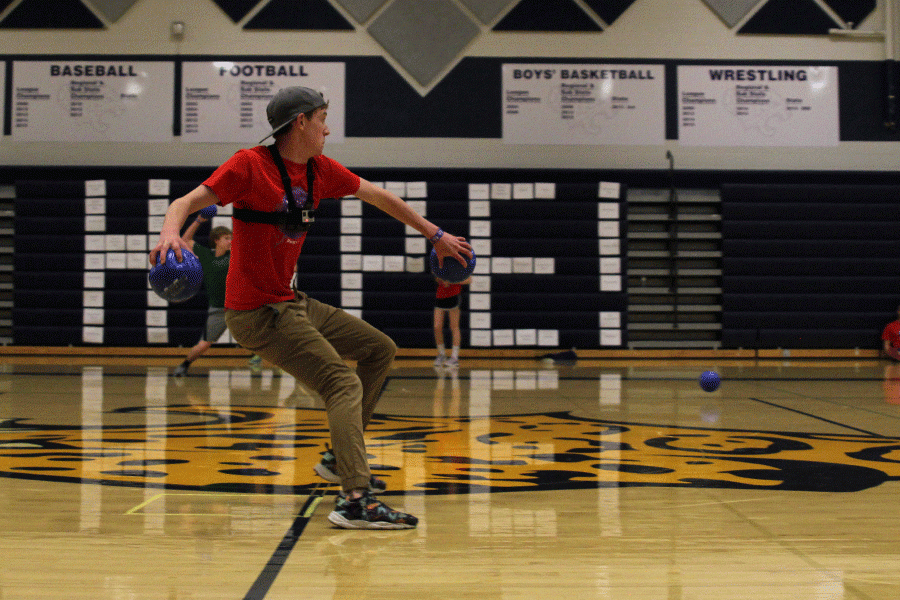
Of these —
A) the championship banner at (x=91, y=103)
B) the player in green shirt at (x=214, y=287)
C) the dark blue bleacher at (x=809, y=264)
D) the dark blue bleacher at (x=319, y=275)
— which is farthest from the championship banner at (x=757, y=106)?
the championship banner at (x=91, y=103)

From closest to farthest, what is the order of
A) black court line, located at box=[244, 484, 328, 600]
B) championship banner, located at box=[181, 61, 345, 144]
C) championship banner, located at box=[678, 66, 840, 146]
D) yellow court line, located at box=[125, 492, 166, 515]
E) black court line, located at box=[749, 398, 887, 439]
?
1. black court line, located at box=[244, 484, 328, 600]
2. yellow court line, located at box=[125, 492, 166, 515]
3. black court line, located at box=[749, 398, 887, 439]
4. championship banner, located at box=[181, 61, 345, 144]
5. championship banner, located at box=[678, 66, 840, 146]

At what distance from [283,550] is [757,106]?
11443mm

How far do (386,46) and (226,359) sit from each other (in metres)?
5.12

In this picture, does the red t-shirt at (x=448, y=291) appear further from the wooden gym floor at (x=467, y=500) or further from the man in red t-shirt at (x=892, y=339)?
the man in red t-shirt at (x=892, y=339)

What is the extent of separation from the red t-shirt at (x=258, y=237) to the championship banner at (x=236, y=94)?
9059 mm

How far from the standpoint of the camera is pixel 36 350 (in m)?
11.4

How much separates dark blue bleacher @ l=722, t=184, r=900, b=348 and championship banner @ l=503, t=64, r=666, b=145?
1621 mm

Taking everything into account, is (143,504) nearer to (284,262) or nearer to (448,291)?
(284,262)

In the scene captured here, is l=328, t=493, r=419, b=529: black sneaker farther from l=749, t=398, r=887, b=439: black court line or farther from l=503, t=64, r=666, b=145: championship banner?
l=503, t=64, r=666, b=145: championship banner

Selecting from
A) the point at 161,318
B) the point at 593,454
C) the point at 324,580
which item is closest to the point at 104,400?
the point at 593,454

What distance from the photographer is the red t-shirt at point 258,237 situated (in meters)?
2.79

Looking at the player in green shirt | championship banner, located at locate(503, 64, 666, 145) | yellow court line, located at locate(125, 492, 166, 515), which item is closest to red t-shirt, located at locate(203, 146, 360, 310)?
yellow court line, located at locate(125, 492, 166, 515)

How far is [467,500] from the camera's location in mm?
2936

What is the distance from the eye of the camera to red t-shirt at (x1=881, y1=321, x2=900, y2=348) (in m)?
11.1
